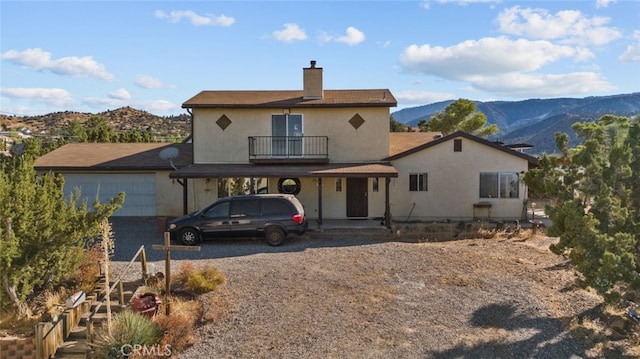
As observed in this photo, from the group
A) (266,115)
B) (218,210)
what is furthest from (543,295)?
(266,115)

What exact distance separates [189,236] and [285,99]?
26.6ft

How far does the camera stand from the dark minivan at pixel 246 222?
15.8 metres

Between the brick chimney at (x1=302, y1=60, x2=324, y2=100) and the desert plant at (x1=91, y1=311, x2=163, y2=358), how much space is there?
13680mm

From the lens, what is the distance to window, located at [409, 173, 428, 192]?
19938 mm

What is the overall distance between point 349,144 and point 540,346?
12.9 meters

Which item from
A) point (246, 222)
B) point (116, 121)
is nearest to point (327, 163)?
point (246, 222)

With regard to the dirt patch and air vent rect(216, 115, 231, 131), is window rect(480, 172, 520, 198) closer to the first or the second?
the dirt patch

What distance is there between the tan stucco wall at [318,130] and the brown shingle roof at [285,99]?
14.0 inches

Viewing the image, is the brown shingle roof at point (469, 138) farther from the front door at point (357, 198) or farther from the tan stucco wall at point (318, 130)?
the front door at point (357, 198)

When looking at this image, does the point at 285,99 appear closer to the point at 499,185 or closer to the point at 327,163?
the point at 327,163

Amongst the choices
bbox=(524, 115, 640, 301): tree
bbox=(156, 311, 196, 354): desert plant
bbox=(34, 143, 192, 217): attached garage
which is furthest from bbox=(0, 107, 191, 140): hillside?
bbox=(524, 115, 640, 301): tree

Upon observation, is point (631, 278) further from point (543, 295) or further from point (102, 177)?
point (102, 177)

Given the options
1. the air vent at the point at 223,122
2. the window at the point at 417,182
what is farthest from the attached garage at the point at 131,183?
the window at the point at 417,182

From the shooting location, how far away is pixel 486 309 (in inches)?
398
